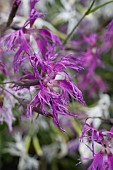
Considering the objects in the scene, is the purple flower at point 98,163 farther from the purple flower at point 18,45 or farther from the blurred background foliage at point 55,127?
the blurred background foliage at point 55,127

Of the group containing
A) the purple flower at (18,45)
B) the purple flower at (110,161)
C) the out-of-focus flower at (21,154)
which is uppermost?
the purple flower at (18,45)

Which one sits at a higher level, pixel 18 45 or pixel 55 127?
pixel 18 45

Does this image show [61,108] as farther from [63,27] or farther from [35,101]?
[63,27]

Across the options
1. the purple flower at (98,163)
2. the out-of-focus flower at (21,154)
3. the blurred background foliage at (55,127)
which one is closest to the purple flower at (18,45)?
the purple flower at (98,163)

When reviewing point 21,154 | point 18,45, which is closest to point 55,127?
point 21,154

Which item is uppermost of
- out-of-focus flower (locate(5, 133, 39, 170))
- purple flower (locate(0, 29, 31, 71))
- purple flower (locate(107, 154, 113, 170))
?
purple flower (locate(0, 29, 31, 71))

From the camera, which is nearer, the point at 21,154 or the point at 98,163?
the point at 98,163

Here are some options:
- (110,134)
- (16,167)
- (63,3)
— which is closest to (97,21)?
(63,3)

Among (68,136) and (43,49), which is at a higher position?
(43,49)

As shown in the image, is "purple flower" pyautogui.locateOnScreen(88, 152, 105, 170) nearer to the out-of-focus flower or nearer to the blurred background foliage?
the blurred background foliage

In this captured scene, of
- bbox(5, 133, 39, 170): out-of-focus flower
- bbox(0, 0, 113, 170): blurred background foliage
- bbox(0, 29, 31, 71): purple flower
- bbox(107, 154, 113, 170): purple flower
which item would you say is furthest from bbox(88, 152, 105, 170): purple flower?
bbox(5, 133, 39, 170): out-of-focus flower

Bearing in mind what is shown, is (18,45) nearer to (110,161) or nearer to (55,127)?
(110,161)
